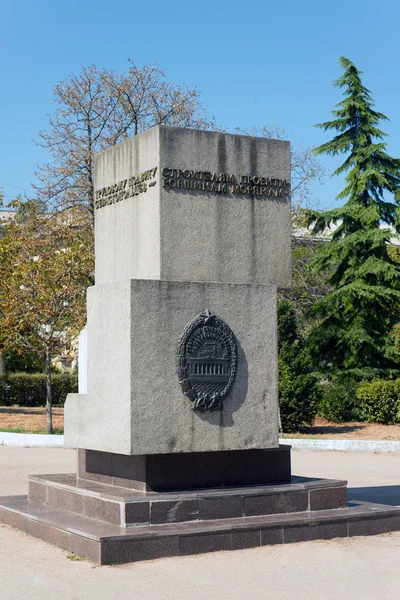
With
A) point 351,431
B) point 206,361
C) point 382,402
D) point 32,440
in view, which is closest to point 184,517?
point 206,361

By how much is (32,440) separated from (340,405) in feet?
26.7

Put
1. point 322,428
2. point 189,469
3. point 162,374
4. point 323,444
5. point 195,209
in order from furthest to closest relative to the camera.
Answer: point 322,428
point 323,444
point 195,209
point 189,469
point 162,374

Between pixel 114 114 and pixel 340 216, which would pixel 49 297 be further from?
pixel 340 216

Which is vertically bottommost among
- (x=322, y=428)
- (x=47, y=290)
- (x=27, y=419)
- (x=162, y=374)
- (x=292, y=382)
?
(x=322, y=428)

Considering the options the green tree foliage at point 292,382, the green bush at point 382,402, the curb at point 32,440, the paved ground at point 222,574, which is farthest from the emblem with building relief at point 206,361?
the green bush at point 382,402

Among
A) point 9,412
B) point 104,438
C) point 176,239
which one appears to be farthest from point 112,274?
point 9,412

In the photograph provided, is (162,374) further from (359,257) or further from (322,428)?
(359,257)

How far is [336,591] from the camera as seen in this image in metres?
6.68

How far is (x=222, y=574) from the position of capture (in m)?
7.07

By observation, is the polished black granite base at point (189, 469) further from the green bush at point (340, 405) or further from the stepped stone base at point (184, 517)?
the green bush at point (340, 405)

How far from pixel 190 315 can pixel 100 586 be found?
111 inches

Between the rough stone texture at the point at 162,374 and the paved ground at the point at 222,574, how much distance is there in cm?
116

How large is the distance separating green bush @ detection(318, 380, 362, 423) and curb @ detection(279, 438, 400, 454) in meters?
4.50

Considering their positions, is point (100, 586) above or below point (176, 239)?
below
